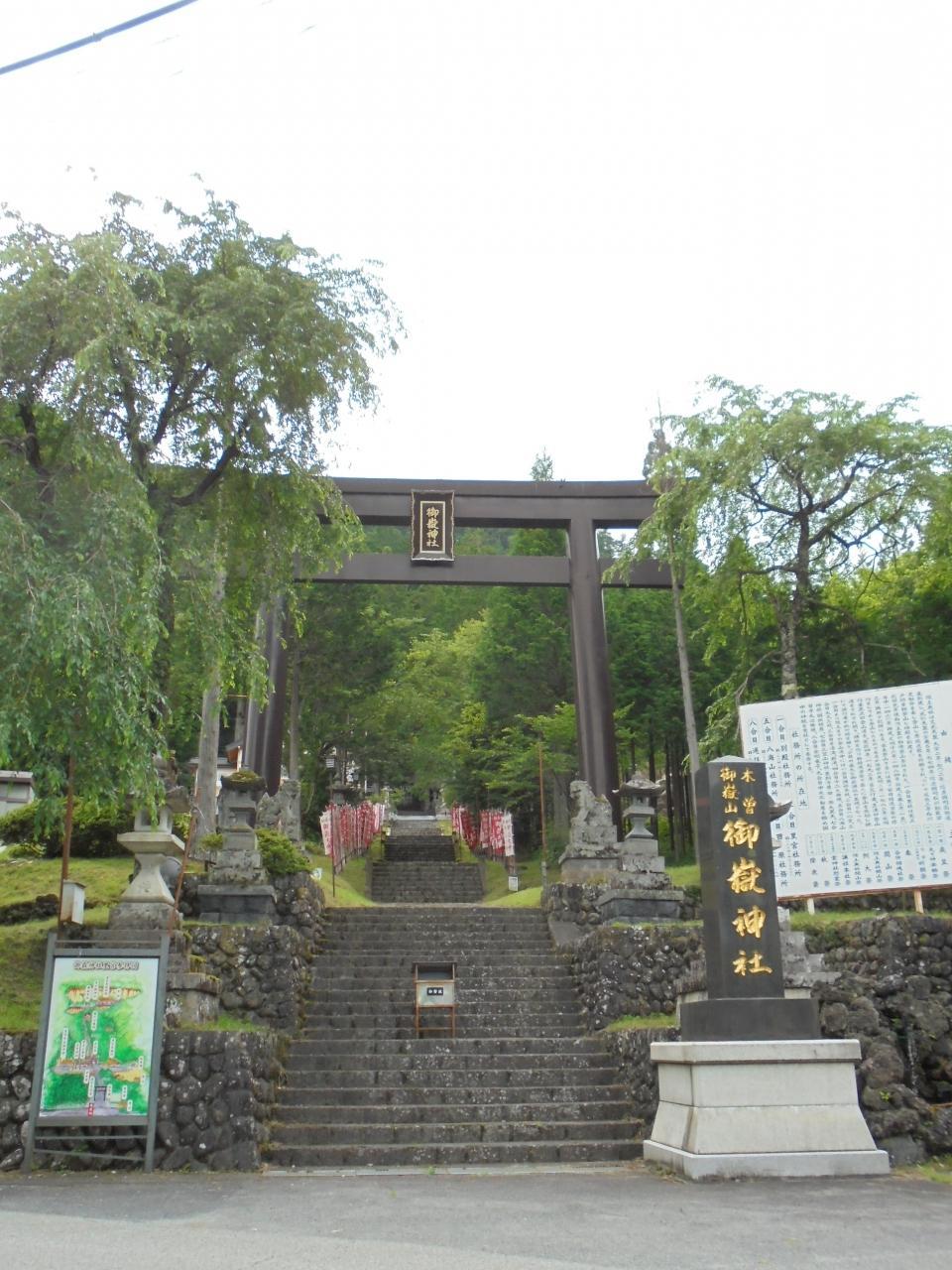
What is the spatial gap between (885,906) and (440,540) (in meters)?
8.34

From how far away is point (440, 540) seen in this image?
51.8 ft

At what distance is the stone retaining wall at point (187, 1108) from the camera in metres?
6.62

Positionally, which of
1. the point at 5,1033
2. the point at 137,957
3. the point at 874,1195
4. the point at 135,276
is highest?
the point at 135,276

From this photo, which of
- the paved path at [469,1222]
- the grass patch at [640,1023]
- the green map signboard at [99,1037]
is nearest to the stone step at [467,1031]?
the grass patch at [640,1023]

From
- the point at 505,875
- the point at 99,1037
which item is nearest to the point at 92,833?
the point at 99,1037

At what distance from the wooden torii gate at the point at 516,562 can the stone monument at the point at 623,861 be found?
1.73 metres

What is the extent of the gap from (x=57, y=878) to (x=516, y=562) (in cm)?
857

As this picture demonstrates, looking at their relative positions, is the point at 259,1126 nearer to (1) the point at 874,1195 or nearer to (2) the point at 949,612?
(1) the point at 874,1195

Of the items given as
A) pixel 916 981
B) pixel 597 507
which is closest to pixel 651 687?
pixel 597 507

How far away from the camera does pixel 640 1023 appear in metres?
8.80

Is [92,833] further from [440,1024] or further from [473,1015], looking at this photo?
[473,1015]

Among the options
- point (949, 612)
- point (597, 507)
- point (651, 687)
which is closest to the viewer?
point (949, 612)

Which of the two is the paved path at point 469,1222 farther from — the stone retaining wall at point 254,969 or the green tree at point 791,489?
the green tree at point 791,489

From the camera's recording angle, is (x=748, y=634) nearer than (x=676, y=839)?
Yes
